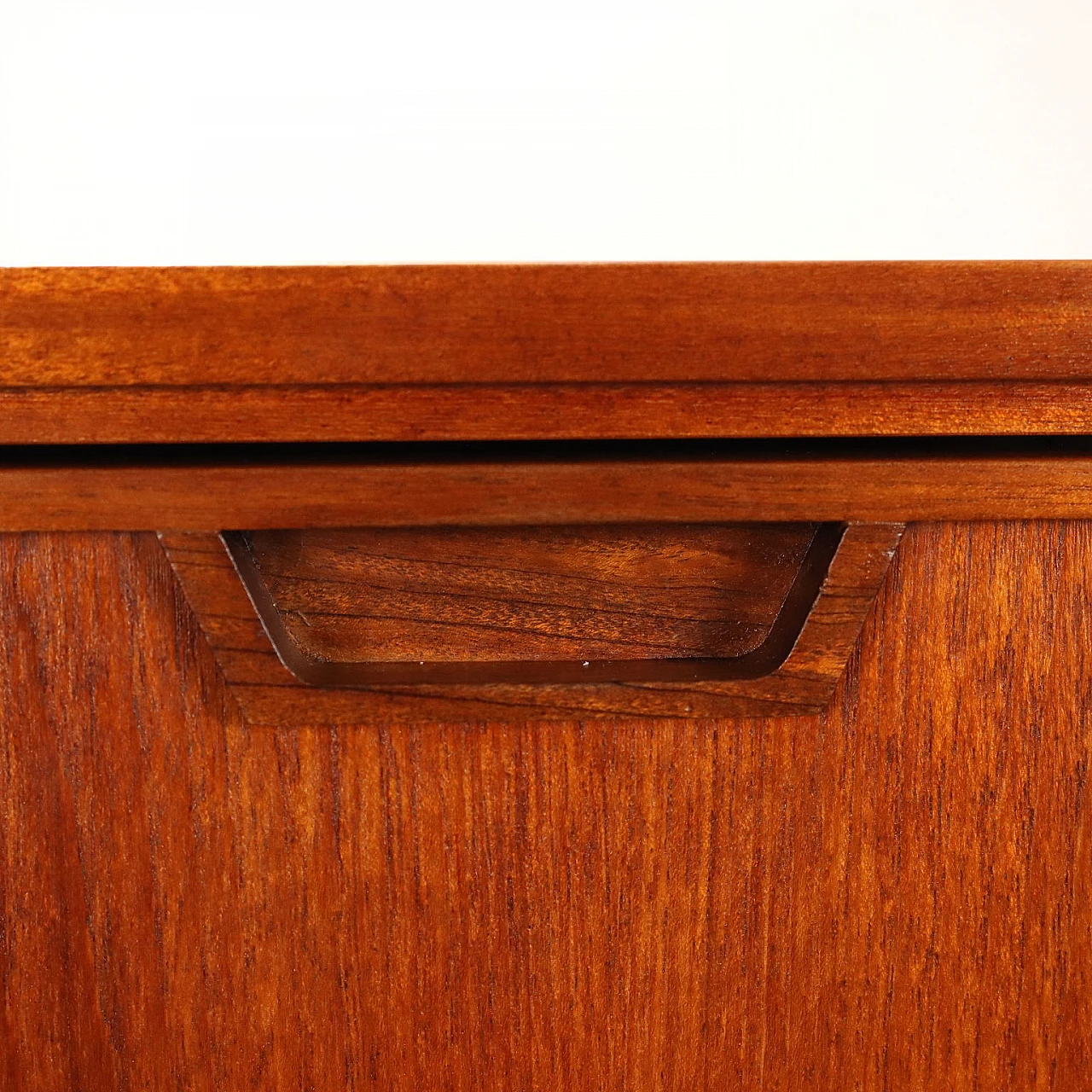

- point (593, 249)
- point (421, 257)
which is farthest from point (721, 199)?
point (421, 257)

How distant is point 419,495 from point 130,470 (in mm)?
70

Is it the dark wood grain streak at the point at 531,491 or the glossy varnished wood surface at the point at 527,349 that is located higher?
Answer: the glossy varnished wood surface at the point at 527,349

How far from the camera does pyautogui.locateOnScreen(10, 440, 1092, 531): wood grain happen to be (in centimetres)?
25

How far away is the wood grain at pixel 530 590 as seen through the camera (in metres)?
0.28

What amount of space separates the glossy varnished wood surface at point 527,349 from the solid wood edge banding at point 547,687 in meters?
0.04

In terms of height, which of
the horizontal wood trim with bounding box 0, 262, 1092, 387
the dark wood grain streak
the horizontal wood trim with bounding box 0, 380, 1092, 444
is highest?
the horizontal wood trim with bounding box 0, 262, 1092, 387

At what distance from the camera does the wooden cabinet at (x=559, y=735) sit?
0.84ft

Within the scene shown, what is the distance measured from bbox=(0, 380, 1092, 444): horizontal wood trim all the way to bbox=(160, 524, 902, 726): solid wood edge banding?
33mm

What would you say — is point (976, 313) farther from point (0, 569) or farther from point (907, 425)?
point (0, 569)

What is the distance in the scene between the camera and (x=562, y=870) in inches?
11.0

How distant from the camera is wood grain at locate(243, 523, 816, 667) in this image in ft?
0.91

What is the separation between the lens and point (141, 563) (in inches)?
10.5

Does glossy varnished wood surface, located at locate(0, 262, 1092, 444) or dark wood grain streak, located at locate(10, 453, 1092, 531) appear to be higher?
glossy varnished wood surface, located at locate(0, 262, 1092, 444)

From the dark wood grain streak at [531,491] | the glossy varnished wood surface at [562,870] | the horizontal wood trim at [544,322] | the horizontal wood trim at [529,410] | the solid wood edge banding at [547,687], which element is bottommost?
the glossy varnished wood surface at [562,870]
